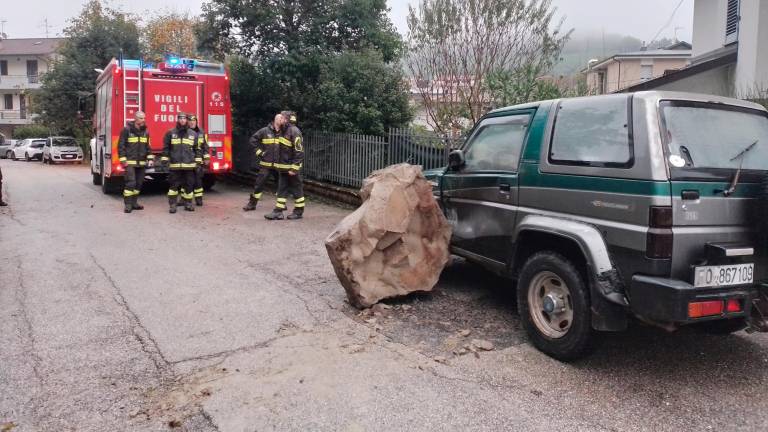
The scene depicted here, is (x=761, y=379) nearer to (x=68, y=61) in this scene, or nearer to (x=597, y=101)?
(x=597, y=101)

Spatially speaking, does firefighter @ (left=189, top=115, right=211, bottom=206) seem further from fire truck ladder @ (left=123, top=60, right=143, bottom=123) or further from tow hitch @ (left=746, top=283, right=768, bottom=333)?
tow hitch @ (left=746, top=283, right=768, bottom=333)

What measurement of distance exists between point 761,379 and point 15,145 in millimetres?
42329

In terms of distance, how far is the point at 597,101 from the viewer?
4.35 metres

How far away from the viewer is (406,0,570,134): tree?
47.1 ft

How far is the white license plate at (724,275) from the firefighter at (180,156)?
979 cm

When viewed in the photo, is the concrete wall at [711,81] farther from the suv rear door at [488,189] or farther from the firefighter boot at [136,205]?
the firefighter boot at [136,205]

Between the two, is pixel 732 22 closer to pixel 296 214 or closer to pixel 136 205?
pixel 296 214

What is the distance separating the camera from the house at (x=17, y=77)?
174 ft

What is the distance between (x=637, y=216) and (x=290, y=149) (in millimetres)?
7620

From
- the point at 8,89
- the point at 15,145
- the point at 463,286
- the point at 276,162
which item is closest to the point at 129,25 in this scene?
the point at 15,145

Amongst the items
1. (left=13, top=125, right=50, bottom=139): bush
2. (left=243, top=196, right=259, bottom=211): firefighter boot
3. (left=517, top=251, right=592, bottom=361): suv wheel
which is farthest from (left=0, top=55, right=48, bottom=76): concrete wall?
(left=517, top=251, right=592, bottom=361): suv wheel

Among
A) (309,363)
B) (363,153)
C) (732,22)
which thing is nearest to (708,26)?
(732,22)

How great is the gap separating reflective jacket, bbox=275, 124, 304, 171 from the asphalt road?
11.7 feet

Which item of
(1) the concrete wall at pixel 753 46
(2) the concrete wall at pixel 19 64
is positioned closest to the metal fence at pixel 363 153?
(1) the concrete wall at pixel 753 46
